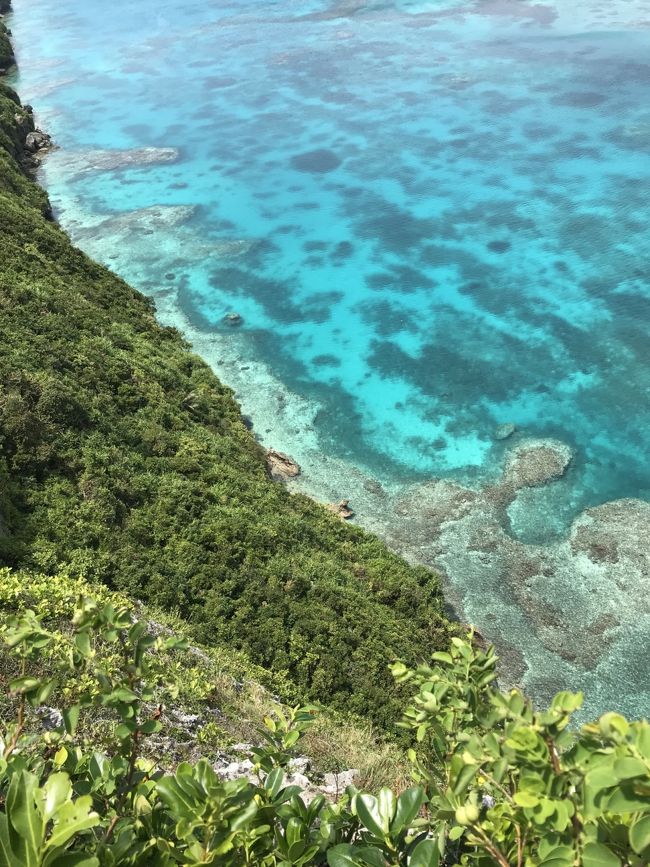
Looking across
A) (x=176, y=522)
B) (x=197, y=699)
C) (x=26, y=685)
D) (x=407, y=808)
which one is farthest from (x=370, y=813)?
(x=176, y=522)

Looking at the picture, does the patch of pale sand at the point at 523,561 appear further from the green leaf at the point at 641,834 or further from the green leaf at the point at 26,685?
the green leaf at the point at 26,685

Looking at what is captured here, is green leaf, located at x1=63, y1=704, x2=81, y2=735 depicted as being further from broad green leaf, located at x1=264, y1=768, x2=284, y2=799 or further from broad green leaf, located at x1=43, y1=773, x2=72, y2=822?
broad green leaf, located at x1=264, y1=768, x2=284, y2=799

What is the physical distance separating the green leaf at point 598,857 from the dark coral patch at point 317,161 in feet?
143

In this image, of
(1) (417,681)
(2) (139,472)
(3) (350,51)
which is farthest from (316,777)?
(3) (350,51)

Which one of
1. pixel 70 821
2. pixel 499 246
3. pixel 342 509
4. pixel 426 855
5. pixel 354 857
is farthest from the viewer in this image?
pixel 499 246

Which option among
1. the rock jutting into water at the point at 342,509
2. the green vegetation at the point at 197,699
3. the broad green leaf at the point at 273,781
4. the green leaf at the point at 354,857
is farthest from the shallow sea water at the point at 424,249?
the green leaf at the point at 354,857

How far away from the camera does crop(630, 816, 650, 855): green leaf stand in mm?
2252

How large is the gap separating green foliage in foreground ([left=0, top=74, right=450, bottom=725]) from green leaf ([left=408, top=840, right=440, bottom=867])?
1062 cm

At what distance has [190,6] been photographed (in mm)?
77875

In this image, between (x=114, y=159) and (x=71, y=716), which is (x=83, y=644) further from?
(x=114, y=159)

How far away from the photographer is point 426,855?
2.85 metres

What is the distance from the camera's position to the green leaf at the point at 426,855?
2.84 metres

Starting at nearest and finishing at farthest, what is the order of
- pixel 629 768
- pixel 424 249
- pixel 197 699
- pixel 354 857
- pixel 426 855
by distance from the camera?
pixel 629 768
pixel 426 855
pixel 354 857
pixel 197 699
pixel 424 249

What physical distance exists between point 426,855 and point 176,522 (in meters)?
13.3
